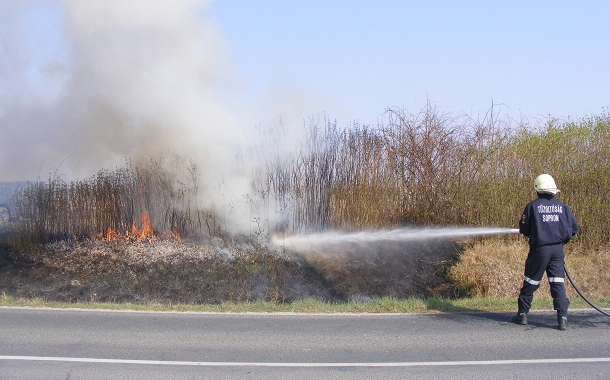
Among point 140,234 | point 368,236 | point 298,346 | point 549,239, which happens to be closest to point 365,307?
point 298,346

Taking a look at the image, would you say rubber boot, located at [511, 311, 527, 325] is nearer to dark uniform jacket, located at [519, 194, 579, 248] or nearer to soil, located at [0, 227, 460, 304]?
dark uniform jacket, located at [519, 194, 579, 248]

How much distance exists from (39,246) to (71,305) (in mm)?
4775

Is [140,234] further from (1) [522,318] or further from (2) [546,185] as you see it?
(2) [546,185]

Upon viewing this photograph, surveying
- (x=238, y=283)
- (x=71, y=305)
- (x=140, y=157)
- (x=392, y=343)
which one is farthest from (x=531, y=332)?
(x=140, y=157)

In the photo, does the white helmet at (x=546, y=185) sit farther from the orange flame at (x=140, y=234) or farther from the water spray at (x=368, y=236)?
the orange flame at (x=140, y=234)

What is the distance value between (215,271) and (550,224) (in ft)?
20.0

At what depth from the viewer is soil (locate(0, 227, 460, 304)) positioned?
9570 millimetres

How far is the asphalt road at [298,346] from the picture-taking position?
16.7 feet

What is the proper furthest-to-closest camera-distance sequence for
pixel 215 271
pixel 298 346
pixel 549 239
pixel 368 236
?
1. pixel 368 236
2. pixel 215 271
3. pixel 549 239
4. pixel 298 346

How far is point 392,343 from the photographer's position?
598cm

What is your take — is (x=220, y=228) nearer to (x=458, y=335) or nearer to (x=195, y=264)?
(x=195, y=264)

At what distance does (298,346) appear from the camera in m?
5.91

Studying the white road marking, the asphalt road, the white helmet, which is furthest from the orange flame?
the white helmet

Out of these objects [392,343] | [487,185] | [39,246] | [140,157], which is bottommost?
[392,343]
